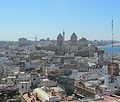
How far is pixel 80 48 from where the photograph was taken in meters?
39.8

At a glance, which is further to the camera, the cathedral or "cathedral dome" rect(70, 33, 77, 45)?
"cathedral dome" rect(70, 33, 77, 45)

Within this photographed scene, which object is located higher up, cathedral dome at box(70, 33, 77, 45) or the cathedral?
cathedral dome at box(70, 33, 77, 45)

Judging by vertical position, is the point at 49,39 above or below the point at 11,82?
A: above

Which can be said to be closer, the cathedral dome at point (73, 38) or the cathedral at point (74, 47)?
the cathedral at point (74, 47)

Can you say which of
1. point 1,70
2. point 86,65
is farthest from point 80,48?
point 1,70

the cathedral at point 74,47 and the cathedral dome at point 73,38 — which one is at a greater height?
the cathedral dome at point 73,38

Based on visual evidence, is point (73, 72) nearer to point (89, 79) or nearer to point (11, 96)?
point (89, 79)

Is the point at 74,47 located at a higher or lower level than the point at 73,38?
lower

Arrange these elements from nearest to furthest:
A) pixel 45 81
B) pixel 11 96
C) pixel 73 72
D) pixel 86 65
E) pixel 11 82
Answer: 1. pixel 11 96
2. pixel 45 81
3. pixel 11 82
4. pixel 73 72
5. pixel 86 65

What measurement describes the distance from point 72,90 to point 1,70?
8.93 meters

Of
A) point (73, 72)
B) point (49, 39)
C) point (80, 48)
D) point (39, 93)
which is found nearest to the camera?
point (39, 93)

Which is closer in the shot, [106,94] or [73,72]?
[106,94]

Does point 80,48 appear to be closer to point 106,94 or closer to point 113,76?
point 113,76

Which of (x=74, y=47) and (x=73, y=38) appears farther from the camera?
(x=73, y=38)
